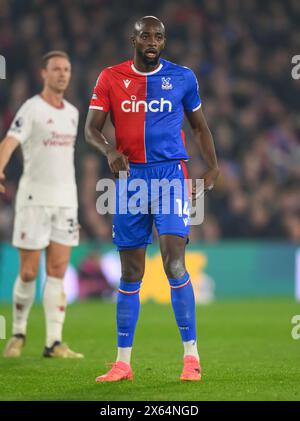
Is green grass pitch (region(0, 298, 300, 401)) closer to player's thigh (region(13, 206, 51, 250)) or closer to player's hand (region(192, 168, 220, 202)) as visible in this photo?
player's thigh (region(13, 206, 51, 250))

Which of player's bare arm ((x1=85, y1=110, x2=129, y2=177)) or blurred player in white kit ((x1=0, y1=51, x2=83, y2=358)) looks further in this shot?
blurred player in white kit ((x1=0, y1=51, x2=83, y2=358))

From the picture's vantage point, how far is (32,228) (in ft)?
28.1

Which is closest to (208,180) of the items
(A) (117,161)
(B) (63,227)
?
(A) (117,161)

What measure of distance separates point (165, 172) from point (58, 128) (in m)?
2.38

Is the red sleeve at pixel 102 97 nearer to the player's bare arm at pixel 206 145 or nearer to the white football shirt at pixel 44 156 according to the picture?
the player's bare arm at pixel 206 145

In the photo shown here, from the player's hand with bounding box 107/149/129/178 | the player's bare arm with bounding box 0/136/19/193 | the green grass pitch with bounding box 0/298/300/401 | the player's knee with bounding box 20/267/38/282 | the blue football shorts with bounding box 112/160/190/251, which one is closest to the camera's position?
the green grass pitch with bounding box 0/298/300/401

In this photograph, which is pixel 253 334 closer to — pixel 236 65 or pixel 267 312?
pixel 267 312

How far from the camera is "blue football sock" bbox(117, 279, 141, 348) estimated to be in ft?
21.7

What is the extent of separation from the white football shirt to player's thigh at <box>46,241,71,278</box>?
1.26 ft

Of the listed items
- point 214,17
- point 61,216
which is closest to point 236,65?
point 214,17

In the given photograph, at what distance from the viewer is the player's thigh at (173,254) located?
644 cm

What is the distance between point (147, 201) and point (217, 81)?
1258cm

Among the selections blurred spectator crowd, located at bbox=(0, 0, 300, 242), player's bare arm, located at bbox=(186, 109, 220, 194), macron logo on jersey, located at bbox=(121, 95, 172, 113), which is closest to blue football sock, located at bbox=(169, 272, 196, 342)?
player's bare arm, located at bbox=(186, 109, 220, 194)

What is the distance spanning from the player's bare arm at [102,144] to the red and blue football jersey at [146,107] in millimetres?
67
